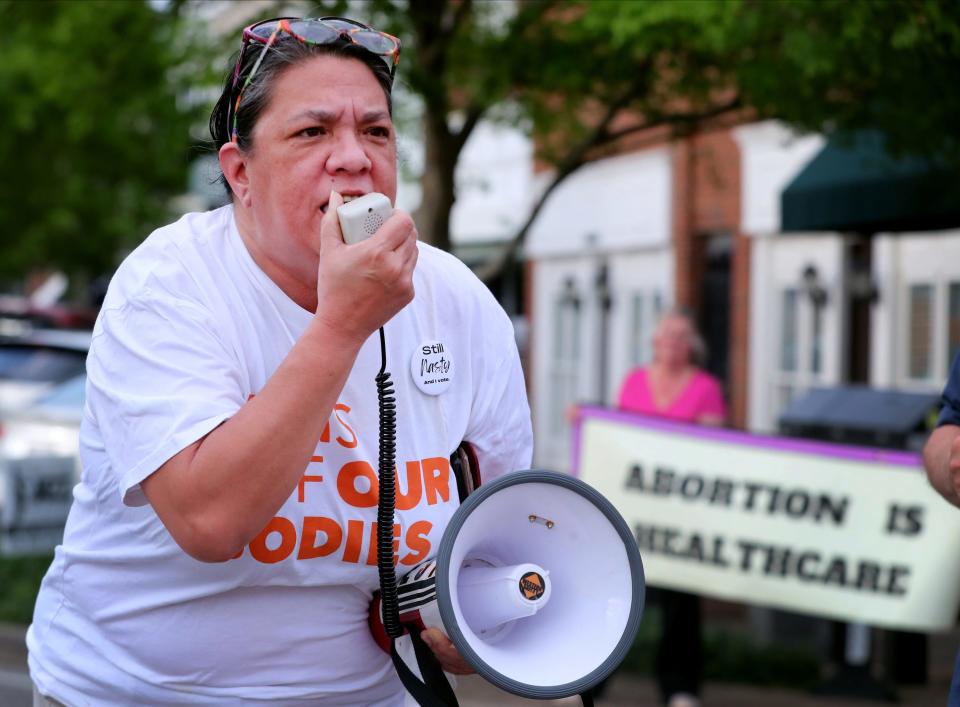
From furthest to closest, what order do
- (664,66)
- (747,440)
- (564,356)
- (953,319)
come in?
(564,356)
(953,319)
(664,66)
(747,440)

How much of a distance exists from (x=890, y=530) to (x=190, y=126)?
7.72m

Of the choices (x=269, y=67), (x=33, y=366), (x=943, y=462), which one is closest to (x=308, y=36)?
(x=269, y=67)

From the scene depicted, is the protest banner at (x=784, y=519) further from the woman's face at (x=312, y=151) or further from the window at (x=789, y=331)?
the window at (x=789, y=331)

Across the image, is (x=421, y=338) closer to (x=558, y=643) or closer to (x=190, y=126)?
(x=558, y=643)

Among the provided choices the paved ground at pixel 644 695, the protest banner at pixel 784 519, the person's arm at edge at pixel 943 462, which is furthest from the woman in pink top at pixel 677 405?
the person's arm at edge at pixel 943 462

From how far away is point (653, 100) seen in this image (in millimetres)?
9609

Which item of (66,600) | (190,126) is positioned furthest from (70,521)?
(190,126)

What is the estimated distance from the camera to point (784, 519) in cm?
708

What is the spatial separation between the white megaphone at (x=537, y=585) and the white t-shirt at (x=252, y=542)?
0.10 metres

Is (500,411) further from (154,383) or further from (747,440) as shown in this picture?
(747,440)

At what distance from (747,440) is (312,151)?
18.0 feet

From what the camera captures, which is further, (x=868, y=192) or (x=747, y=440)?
(x=868, y=192)

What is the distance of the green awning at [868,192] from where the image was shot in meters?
8.22

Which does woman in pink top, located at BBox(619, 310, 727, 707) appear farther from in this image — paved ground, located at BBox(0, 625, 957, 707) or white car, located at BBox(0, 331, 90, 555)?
white car, located at BBox(0, 331, 90, 555)
